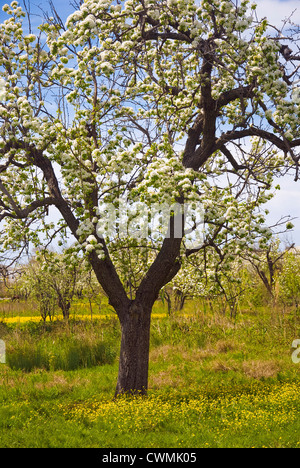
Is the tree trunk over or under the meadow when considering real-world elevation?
over

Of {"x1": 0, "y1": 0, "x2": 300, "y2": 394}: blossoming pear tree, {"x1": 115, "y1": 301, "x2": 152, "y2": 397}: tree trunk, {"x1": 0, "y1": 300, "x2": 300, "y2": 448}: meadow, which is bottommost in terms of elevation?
{"x1": 0, "y1": 300, "x2": 300, "y2": 448}: meadow

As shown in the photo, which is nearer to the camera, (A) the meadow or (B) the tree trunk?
(A) the meadow

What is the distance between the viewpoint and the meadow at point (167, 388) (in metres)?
7.80

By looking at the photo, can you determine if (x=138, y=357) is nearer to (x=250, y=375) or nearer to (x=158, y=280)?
(x=158, y=280)

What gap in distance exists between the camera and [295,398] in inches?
382

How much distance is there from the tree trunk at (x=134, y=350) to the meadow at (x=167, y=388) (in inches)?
19.7

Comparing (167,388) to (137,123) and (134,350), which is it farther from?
(137,123)

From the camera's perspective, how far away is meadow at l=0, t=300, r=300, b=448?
307 inches

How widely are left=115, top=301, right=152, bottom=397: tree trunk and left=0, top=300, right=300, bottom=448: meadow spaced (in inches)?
19.7

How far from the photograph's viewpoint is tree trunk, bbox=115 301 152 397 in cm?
1023

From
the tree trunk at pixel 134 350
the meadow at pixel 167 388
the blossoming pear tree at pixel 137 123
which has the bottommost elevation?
the meadow at pixel 167 388
